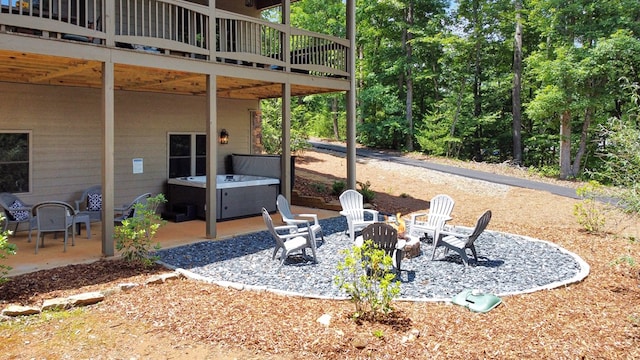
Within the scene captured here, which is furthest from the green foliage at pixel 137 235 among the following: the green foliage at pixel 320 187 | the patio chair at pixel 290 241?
the green foliage at pixel 320 187

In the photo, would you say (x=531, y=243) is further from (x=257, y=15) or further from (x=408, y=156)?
(x=408, y=156)

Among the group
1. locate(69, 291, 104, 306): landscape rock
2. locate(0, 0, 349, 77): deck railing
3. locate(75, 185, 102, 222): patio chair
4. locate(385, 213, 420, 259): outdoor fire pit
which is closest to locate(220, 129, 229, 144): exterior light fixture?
locate(0, 0, 349, 77): deck railing

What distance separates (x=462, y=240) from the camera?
278 inches

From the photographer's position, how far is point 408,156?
23000mm

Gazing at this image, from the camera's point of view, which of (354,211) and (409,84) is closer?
(354,211)

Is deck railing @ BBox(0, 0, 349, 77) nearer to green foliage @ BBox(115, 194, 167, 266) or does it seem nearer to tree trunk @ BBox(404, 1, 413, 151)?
green foliage @ BBox(115, 194, 167, 266)

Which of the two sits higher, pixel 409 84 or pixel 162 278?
pixel 409 84

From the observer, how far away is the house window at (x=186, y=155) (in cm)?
1087

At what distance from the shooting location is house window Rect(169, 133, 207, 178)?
10867mm

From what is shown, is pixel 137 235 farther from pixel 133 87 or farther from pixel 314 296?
pixel 133 87

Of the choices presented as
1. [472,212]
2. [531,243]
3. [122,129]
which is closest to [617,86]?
[472,212]

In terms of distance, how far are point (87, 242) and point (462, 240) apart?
6077mm

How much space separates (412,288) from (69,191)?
7149 millimetres

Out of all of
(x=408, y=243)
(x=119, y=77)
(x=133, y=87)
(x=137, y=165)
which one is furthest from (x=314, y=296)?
(x=133, y=87)
